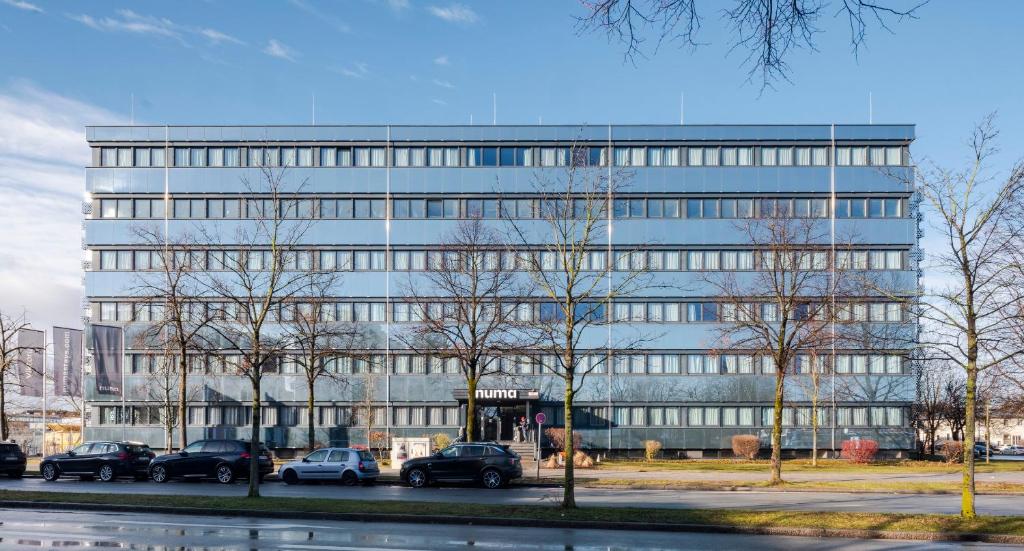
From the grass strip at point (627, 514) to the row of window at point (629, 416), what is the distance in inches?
1245

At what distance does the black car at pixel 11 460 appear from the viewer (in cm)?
3744

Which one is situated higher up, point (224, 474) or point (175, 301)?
point (175, 301)

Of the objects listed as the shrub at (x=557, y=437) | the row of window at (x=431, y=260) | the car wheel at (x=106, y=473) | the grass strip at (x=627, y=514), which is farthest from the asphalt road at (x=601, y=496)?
the row of window at (x=431, y=260)

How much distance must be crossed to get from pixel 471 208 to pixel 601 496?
1197 inches

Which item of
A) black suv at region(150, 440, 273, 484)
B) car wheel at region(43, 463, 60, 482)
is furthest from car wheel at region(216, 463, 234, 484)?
car wheel at region(43, 463, 60, 482)

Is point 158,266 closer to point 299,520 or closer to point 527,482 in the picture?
point 527,482

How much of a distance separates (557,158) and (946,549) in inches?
1650

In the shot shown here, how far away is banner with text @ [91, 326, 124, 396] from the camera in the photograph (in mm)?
49656

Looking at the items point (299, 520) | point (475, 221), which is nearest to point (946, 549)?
point (299, 520)

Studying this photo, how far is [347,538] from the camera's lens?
57.0 feet

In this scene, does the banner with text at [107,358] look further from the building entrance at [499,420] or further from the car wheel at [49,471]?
the building entrance at [499,420]

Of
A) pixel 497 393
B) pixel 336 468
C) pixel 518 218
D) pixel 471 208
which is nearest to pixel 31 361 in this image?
pixel 336 468

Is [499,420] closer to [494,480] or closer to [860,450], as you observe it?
[860,450]

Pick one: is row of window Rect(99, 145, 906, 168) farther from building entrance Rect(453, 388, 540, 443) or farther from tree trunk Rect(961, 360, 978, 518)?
tree trunk Rect(961, 360, 978, 518)
